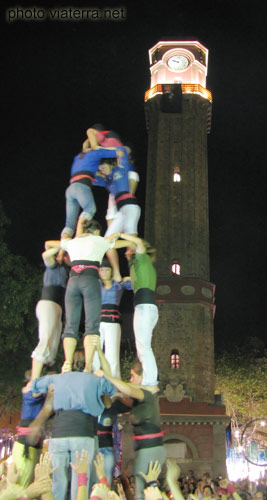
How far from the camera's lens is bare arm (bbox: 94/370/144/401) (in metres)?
7.36

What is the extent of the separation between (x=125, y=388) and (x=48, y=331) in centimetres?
234

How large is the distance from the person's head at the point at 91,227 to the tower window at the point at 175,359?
26117mm

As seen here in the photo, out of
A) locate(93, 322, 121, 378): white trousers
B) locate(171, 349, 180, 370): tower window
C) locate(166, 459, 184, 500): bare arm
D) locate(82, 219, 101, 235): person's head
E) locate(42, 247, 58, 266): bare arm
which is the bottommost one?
locate(166, 459, 184, 500): bare arm

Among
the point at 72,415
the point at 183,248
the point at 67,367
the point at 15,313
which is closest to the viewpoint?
the point at 72,415

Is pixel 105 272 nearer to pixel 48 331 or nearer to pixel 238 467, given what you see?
pixel 48 331

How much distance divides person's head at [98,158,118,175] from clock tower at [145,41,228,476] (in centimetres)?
2410

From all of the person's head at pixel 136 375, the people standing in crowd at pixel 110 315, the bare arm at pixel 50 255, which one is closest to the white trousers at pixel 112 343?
the people standing in crowd at pixel 110 315

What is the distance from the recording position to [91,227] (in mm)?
9289

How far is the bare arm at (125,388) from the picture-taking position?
7363mm

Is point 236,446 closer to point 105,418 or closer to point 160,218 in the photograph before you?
point 160,218

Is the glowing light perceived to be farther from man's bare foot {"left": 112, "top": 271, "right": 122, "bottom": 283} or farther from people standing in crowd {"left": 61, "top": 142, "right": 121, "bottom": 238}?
people standing in crowd {"left": 61, "top": 142, "right": 121, "bottom": 238}

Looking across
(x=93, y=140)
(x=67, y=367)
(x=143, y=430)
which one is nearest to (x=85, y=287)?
(x=67, y=367)

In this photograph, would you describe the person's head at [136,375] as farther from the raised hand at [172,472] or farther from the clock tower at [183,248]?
the clock tower at [183,248]

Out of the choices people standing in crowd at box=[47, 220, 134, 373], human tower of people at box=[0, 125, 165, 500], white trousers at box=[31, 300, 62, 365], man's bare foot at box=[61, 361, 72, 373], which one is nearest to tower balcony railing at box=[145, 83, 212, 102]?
human tower of people at box=[0, 125, 165, 500]
